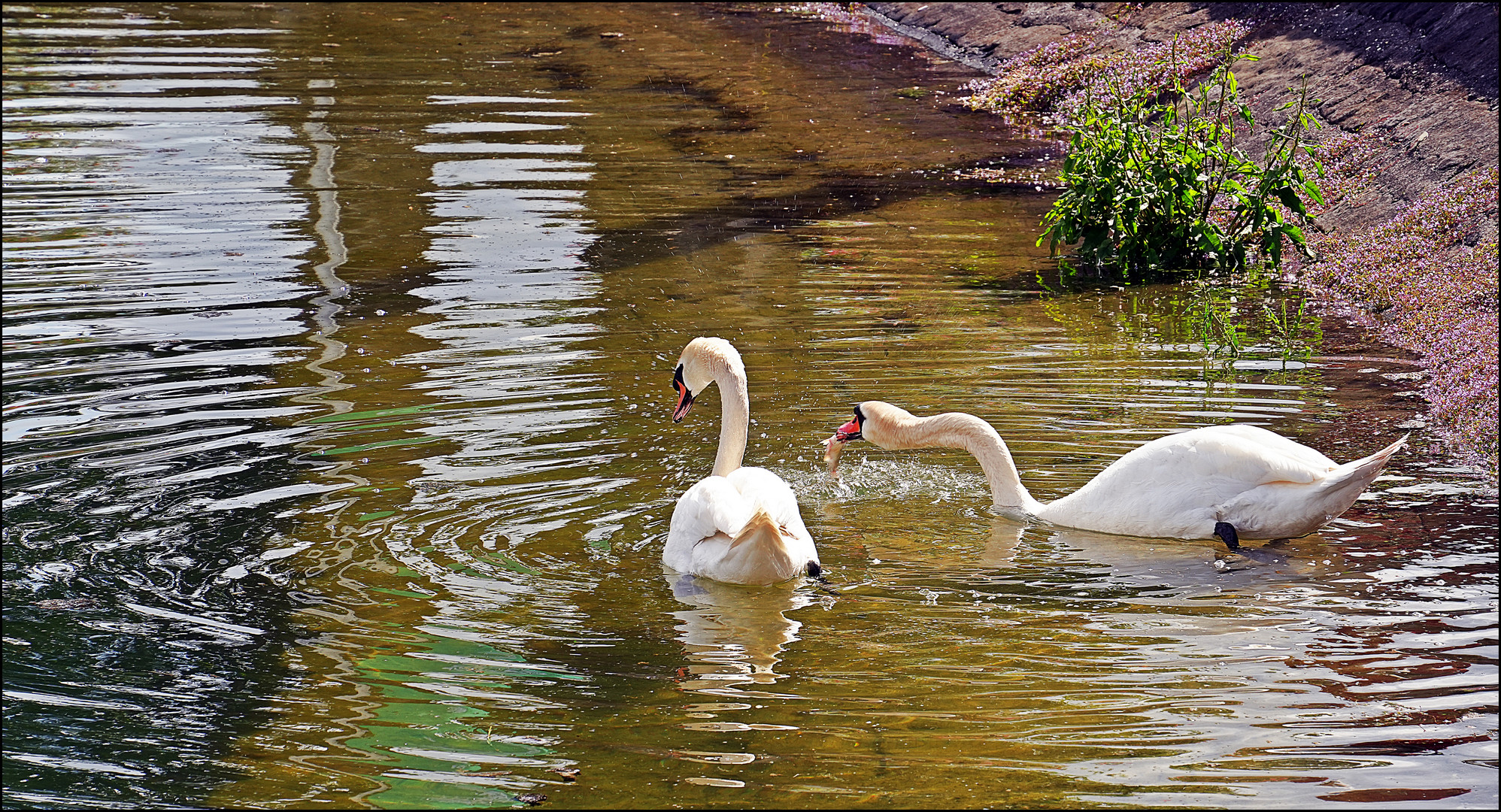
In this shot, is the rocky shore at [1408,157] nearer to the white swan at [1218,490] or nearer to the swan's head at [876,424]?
the white swan at [1218,490]

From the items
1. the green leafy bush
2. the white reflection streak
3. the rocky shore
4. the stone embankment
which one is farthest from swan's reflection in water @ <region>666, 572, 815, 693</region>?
the stone embankment

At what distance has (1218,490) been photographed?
21.2ft

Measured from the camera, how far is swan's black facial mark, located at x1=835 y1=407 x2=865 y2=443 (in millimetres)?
7223

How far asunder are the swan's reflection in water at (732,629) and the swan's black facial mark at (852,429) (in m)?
1.17

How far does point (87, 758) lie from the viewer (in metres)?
4.73

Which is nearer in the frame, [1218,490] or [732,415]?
[1218,490]

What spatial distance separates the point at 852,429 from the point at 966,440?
1.77 ft

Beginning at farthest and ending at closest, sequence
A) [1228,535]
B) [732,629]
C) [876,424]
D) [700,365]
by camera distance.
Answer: [876,424]
[700,365]
[1228,535]
[732,629]

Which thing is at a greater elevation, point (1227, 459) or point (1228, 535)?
point (1227, 459)

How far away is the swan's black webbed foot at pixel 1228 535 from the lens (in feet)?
20.9

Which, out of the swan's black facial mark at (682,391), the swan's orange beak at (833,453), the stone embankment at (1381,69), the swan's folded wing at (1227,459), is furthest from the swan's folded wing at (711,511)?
the stone embankment at (1381,69)

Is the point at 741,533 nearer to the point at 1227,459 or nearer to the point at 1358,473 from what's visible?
the point at 1227,459

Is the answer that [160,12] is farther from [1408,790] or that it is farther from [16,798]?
[1408,790]

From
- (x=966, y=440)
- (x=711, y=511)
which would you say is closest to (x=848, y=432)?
(x=966, y=440)
